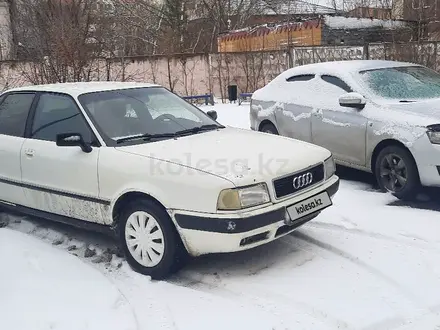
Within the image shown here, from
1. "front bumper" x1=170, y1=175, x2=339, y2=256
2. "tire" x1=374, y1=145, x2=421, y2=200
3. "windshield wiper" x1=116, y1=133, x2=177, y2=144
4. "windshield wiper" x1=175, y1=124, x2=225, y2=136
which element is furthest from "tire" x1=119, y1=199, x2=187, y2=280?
"tire" x1=374, y1=145, x2=421, y2=200

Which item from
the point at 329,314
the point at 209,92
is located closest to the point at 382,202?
the point at 329,314

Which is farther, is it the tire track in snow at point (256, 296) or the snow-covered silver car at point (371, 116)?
the snow-covered silver car at point (371, 116)

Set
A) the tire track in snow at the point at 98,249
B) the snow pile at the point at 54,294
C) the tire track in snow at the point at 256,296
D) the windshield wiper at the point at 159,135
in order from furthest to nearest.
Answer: the windshield wiper at the point at 159,135
the tire track in snow at the point at 98,249
the snow pile at the point at 54,294
the tire track in snow at the point at 256,296

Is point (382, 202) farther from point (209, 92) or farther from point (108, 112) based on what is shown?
point (209, 92)

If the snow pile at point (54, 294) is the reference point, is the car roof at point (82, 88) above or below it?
above

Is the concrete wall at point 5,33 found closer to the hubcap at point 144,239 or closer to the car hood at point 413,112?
the car hood at point 413,112

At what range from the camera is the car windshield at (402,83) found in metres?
6.29

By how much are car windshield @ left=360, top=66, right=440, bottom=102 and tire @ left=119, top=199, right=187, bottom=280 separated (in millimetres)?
3564

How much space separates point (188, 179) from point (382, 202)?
285cm

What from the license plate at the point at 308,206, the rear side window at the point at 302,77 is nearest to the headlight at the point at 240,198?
the license plate at the point at 308,206

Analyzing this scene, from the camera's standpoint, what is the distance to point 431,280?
3812 millimetres

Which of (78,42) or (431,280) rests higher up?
(78,42)

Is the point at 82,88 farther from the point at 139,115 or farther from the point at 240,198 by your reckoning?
the point at 240,198

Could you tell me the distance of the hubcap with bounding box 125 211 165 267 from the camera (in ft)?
13.3
